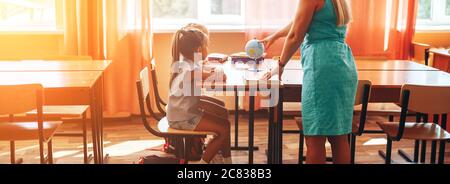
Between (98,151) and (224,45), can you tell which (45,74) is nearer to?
(98,151)

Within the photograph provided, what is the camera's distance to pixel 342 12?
8.23 feet

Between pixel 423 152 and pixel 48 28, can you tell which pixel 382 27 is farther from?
pixel 48 28

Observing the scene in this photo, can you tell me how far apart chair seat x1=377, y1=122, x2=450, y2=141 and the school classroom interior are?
0.01 metres

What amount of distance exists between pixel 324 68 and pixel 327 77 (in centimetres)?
4

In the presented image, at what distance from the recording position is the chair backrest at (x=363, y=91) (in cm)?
281

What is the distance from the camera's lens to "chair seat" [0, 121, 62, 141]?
289 centimetres

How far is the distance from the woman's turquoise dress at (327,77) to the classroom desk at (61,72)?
1.12m

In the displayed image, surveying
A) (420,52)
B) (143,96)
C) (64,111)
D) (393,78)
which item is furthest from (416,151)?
(64,111)

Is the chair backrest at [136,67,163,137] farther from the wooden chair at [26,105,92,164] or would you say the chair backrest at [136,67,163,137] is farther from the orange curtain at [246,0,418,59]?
the orange curtain at [246,0,418,59]

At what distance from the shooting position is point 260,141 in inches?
164

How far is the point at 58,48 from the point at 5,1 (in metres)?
0.55

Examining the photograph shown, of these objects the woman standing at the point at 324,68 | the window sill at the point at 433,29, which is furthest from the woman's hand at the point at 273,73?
the window sill at the point at 433,29

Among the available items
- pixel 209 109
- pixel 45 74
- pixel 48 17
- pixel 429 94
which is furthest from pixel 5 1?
pixel 429 94

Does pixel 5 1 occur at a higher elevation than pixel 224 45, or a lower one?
higher
